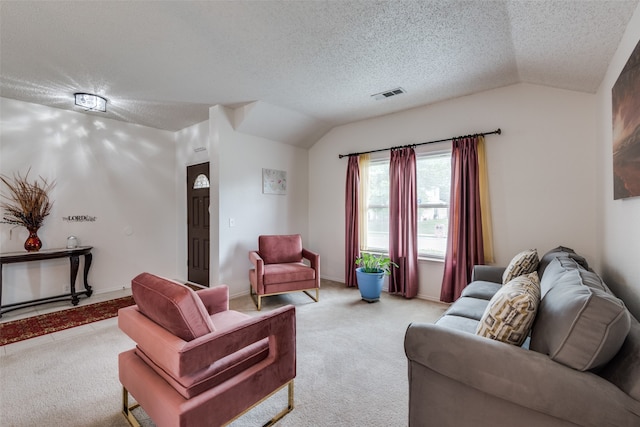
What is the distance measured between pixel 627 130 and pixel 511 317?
145 centimetres

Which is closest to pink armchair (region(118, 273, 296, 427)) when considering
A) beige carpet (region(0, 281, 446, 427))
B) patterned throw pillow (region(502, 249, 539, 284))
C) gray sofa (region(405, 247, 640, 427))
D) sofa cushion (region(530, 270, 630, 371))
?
beige carpet (region(0, 281, 446, 427))

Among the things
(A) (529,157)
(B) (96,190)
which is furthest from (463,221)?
(B) (96,190)

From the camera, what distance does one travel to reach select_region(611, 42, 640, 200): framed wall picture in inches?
62.1

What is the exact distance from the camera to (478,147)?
136 inches

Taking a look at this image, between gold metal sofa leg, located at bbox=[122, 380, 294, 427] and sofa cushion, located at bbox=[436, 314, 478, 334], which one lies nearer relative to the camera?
gold metal sofa leg, located at bbox=[122, 380, 294, 427]

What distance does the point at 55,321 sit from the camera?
10.3 feet

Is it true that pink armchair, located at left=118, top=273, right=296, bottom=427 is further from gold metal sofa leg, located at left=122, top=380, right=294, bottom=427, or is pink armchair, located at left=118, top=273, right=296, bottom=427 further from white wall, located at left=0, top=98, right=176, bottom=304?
white wall, located at left=0, top=98, right=176, bottom=304

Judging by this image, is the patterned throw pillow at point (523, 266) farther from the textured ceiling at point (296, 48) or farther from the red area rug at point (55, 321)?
the red area rug at point (55, 321)

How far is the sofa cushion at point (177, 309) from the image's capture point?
130 centimetres

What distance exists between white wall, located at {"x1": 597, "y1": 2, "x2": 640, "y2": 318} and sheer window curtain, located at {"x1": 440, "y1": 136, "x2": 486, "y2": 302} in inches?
42.1

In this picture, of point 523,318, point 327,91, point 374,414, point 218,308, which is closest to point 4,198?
point 218,308

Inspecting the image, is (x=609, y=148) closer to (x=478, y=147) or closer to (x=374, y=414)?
(x=478, y=147)

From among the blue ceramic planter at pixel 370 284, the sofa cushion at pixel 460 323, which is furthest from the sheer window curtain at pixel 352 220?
the sofa cushion at pixel 460 323

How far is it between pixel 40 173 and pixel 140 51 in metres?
2.61
